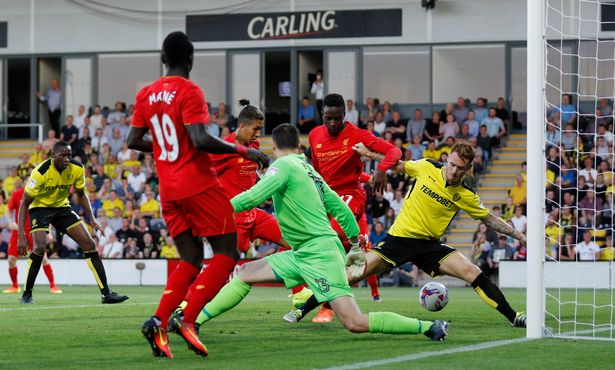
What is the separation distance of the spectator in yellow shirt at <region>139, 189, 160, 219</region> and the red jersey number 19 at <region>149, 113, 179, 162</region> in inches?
744

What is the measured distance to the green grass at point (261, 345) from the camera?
7.79 metres

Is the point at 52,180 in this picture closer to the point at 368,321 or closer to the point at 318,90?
the point at 368,321

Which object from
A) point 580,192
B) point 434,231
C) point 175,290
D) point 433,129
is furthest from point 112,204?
point 175,290

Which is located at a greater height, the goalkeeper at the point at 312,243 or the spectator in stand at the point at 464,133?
the spectator in stand at the point at 464,133

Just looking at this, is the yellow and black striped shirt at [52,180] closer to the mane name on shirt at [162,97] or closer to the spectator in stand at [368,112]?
the mane name on shirt at [162,97]

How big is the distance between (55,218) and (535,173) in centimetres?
822

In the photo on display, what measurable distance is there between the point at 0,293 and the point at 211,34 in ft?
48.0

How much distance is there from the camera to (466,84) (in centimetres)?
3103

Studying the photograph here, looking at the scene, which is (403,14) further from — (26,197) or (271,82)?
(26,197)

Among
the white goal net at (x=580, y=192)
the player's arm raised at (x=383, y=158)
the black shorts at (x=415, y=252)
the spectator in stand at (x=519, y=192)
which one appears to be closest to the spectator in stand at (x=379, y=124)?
the spectator in stand at (x=519, y=192)

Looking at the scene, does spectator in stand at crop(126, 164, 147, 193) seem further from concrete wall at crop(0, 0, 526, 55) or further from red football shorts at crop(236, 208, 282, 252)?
red football shorts at crop(236, 208, 282, 252)

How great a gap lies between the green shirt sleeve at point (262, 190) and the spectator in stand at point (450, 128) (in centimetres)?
1889

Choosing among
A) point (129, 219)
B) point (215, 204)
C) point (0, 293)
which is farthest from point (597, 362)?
point (129, 219)

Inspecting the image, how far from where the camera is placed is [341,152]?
12203 mm
